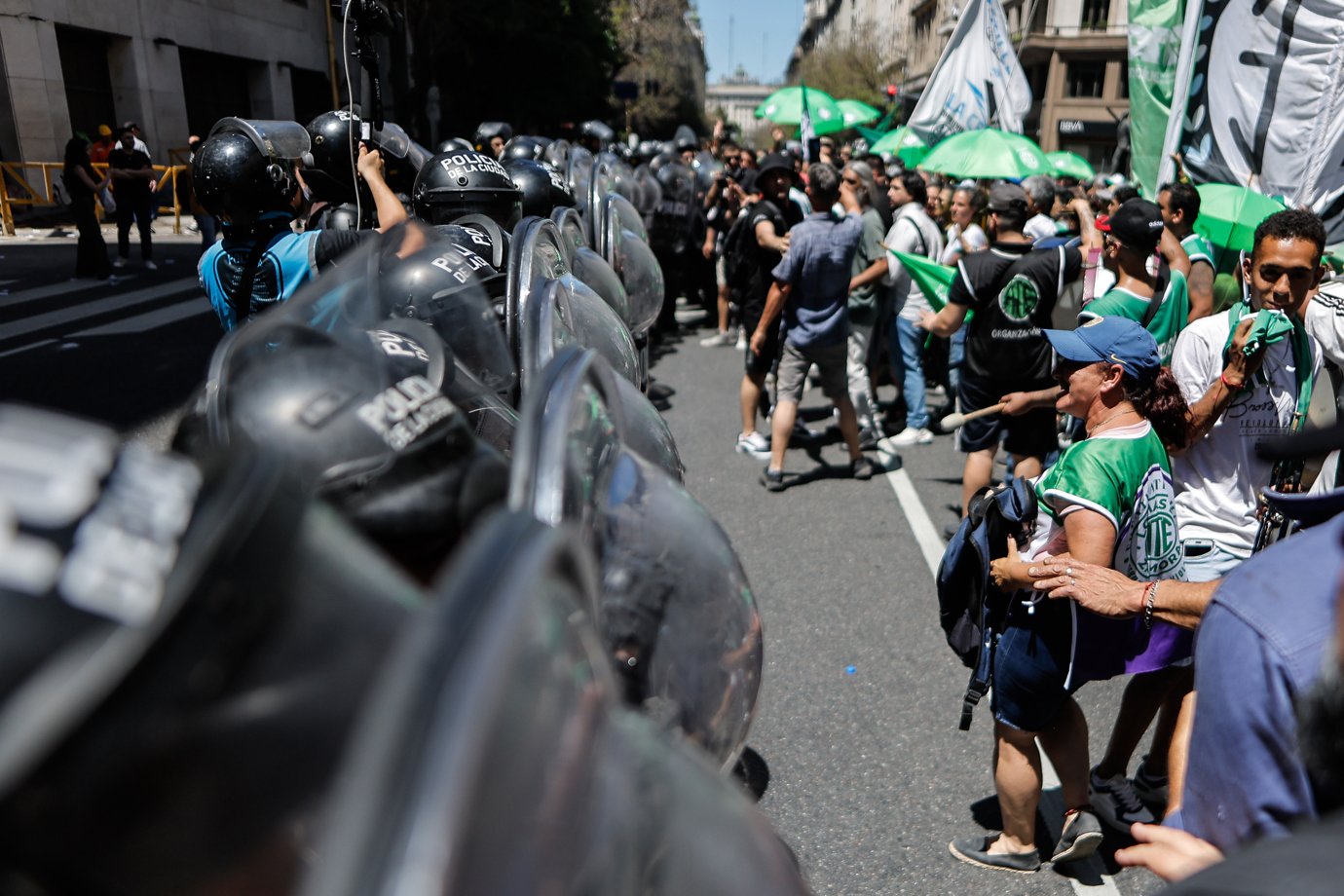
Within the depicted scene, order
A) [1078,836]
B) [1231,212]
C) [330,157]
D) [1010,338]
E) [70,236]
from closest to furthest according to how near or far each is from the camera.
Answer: [1078,836] < [330,157] < [1010,338] < [1231,212] < [70,236]

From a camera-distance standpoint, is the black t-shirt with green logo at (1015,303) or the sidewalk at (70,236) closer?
the black t-shirt with green logo at (1015,303)

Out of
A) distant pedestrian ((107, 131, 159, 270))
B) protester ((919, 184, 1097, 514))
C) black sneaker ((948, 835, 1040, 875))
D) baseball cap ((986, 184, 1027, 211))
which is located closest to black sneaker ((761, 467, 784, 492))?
protester ((919, 184, 1097, 514))

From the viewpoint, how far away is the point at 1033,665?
9.05 ft

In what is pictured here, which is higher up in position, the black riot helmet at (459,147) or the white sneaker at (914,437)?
the black riot helmet at (459,147)

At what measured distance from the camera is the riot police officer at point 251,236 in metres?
2.98

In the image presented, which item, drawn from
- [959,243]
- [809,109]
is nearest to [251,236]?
[959,243]

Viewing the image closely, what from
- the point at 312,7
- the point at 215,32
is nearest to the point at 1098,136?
the point at 312,7

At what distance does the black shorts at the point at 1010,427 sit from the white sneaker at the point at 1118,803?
2.18 metres

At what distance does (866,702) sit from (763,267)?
14.1 ft

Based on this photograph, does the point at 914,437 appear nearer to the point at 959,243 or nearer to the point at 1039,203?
the point at 959,243

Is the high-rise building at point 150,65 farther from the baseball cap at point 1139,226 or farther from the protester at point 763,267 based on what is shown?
the baseball cap at point 1139,226

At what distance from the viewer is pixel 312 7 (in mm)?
29141

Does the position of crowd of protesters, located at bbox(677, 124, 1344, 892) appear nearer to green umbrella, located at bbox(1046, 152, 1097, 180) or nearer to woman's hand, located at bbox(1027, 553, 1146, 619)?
woman's hand, located at bbox(1027, 553, 1146, 619)

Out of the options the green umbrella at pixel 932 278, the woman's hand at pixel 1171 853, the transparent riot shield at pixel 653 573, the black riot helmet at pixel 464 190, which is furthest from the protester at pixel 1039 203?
the transparent riot shield at pixel 653 573
